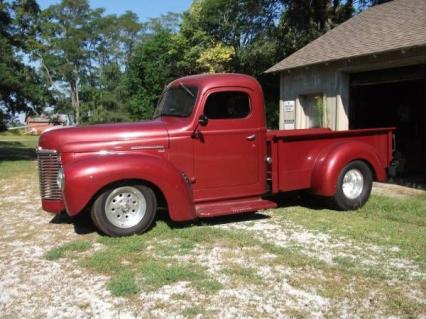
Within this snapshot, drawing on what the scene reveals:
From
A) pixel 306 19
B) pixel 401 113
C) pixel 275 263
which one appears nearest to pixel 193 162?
pixel 275 263

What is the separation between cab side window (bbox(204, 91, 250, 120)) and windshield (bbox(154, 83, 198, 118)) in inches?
9.9

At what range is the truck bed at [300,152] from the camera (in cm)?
777

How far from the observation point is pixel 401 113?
16.4m

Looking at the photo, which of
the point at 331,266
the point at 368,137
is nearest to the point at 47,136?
the point at 331,266

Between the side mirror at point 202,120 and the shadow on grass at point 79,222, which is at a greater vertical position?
the side mirror at point 202,120

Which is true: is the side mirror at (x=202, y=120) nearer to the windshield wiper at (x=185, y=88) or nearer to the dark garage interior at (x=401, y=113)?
the windshield wiper at (x=185, y=88)

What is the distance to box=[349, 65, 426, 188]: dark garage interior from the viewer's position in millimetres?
→ 14789

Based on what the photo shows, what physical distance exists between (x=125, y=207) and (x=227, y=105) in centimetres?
208

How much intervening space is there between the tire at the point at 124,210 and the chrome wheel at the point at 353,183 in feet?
10.9

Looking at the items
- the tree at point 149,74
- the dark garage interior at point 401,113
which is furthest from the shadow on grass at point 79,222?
the tree at point 149,74

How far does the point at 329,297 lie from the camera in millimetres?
4613

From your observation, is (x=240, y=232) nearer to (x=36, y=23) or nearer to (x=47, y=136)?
(x=47, y=136)

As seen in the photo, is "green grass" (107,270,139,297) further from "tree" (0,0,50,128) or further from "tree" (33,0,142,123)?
"tree" (33,0,142,123)

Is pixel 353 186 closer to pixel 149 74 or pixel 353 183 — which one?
pixel 353 183
